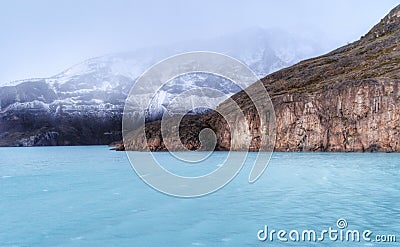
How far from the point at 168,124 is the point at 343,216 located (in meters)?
69.6

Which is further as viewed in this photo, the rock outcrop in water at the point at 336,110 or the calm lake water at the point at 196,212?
the rock outcrop in water at the point at 336,110

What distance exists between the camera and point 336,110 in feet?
199

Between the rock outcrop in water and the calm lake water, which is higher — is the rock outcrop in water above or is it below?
above

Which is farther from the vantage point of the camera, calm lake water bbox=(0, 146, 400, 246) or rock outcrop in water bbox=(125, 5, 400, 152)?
rock outcrop in water bbox=(125, 5, 400, 152)

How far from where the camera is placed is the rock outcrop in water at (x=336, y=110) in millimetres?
55594

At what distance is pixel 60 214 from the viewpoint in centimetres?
1803

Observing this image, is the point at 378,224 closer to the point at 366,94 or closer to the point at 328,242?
the point at 328,242

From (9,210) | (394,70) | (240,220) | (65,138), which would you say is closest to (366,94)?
(394,70)

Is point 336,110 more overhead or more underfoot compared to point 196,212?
more overhead

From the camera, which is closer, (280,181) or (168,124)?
(280,181)

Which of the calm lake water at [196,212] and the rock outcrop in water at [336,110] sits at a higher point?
the rock outcrop in water at [336,110]

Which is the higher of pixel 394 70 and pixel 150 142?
pixel 394 70

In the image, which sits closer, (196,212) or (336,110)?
(196,212)

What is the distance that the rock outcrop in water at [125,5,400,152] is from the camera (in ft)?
182
